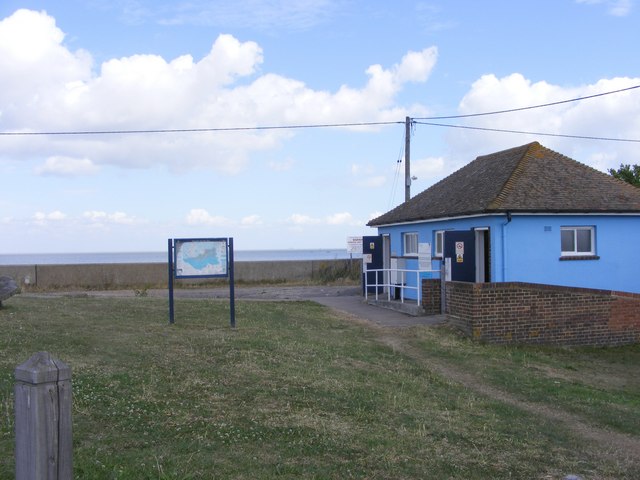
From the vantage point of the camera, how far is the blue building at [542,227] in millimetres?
18141

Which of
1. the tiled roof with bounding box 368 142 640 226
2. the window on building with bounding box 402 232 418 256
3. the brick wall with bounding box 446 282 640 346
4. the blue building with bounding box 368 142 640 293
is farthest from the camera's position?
the window on building with bounding box 402 232 418 256

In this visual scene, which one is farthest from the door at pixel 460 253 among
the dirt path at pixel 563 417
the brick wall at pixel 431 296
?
the dirt path at pixel 563 417

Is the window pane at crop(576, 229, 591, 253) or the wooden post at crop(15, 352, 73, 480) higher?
the window pane at crop(576, 229, 591, 253)

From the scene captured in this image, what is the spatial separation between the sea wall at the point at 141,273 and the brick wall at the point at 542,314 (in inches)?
726

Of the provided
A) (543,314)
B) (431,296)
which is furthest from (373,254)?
(543,314)

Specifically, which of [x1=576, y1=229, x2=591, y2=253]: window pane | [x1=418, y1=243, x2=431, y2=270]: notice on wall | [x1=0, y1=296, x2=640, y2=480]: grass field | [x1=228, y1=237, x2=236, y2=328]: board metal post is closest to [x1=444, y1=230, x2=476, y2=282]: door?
[x1=418, y1=243, x2=431, y2=270]: notice on wall

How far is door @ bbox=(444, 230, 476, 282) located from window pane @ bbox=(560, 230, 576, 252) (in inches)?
121

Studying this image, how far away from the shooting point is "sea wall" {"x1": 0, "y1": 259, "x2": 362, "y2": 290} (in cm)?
3031

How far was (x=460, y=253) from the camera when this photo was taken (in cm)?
1748

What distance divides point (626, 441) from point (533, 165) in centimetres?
1459

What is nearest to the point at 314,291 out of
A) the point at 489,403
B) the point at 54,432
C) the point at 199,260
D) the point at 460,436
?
the point at 199,260

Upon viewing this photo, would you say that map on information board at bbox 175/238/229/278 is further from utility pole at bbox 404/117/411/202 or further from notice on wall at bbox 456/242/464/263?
utility pole at bbox 404/117/411/202

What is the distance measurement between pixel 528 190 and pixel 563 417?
11.8 m

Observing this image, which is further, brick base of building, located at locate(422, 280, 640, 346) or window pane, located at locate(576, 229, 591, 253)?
window pane, located at locate(576, 229, 591, 253)
